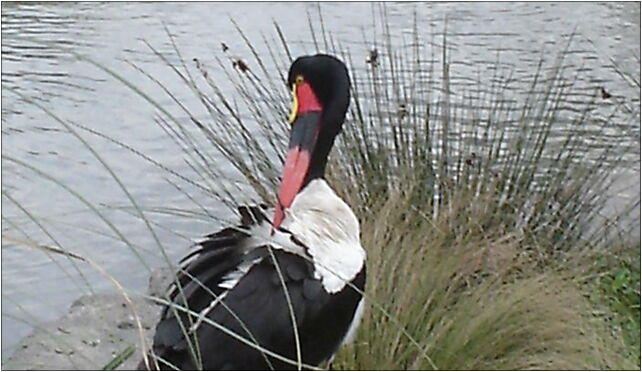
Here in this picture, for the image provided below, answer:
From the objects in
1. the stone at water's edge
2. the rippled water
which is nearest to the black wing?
the stone at water's edge

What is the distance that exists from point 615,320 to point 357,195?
737mm

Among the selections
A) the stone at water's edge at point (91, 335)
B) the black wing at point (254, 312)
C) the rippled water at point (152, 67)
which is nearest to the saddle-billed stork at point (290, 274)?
the black wing at point (254, 312)

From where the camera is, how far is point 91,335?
2.76 m

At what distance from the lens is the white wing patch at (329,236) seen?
6.89ft

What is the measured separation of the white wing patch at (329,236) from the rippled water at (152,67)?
98 centimetres

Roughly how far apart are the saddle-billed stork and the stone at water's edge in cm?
20

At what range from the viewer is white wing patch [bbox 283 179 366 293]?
2.10m

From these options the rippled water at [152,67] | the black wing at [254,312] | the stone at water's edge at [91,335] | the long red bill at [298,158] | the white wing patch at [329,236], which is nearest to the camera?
the black wing at [254,312]

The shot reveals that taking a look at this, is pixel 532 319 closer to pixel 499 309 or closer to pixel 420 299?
pixel 499 309

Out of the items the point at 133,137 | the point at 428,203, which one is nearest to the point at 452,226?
the point at 428,203

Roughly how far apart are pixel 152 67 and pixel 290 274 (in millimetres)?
2578

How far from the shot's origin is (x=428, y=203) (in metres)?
3.19

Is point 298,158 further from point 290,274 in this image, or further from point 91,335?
point 91,335

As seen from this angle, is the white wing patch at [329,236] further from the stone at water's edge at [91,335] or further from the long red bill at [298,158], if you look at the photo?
the stone at water's edge at [91,335]
